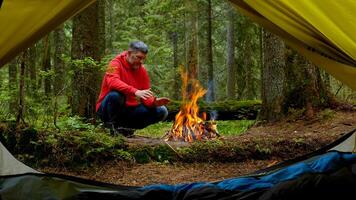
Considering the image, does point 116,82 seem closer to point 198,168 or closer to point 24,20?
point 198,168

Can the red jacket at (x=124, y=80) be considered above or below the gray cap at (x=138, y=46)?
below

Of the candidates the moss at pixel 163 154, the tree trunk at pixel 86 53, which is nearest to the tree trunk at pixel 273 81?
the moss at pixel 163 154

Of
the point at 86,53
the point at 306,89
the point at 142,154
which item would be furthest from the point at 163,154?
the point at 306,89

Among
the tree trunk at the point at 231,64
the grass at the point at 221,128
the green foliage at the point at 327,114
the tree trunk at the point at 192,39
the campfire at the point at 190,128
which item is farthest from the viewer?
the tree trunk at the point at 231,64

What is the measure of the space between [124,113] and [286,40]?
3232 millimetres

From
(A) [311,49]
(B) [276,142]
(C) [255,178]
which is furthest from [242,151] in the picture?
(A) [311,49]

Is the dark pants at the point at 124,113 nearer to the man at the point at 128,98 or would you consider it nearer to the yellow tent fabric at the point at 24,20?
the man at the point at 128,98

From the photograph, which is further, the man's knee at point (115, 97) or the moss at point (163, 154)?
the man's knee at point (115, 97)

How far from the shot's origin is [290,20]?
2.86m

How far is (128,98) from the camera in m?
5.99

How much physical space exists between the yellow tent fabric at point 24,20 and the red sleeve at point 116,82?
2527 mm

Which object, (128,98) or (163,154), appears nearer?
(163,154)

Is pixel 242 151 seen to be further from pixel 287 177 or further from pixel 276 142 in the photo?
pixel 287 177

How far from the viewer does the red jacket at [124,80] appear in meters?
5.70
